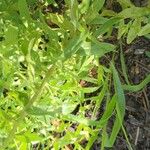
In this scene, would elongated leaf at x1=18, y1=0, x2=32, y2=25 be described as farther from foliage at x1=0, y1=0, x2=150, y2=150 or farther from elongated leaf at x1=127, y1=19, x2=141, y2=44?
elongated leaf at x1=127, y1=19, x2=141, y2=44

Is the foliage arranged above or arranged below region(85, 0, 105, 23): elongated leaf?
below

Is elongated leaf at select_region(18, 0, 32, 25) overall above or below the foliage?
above

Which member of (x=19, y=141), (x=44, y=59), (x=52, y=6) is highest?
(x=52, y=6)

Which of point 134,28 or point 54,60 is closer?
point 54,60

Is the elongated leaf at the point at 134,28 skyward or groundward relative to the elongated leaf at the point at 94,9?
groundward

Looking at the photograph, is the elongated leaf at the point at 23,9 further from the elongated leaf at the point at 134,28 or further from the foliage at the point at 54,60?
the elongated leaf at the point at 134,28

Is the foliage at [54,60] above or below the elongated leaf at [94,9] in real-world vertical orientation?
below

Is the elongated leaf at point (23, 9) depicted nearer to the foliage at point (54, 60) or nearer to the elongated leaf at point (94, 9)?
the foliage at point (54, 60)

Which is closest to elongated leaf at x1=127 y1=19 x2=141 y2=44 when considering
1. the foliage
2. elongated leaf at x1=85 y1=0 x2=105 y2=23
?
the foliage

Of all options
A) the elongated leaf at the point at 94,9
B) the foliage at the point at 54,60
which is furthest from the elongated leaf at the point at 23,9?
the elongated leaf at the point at 94,9

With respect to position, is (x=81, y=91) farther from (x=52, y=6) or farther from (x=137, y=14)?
(x=52, y=6)

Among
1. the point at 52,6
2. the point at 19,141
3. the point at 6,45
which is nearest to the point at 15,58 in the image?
the point at 6,45
